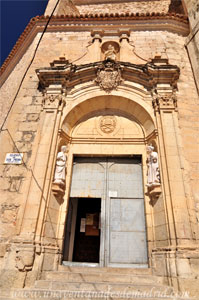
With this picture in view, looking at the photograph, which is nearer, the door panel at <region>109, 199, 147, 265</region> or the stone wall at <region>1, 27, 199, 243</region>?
the door panel at <region>109, 199, 147, 265</region>

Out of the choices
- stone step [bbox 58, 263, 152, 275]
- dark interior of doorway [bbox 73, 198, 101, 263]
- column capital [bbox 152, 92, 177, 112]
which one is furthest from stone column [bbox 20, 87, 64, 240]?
dark interior of doorway [bbox 73, 198, 101, 263]

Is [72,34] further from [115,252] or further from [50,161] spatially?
[115,252]

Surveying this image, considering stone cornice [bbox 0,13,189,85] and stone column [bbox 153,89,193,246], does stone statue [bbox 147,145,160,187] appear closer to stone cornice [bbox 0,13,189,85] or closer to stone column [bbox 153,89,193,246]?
stone column [bbox 153,89,193,246]

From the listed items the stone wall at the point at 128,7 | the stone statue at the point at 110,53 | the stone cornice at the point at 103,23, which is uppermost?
the stone wall at the point at 128,7

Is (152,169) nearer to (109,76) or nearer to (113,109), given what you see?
(113,109)

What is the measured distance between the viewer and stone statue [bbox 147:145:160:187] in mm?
4582

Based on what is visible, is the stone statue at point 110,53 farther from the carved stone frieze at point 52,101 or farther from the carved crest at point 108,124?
the carved stone frieze at point 52,101

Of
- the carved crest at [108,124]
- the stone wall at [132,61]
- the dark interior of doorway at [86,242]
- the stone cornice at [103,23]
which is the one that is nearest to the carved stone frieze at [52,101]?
the stone wall at [132,61]

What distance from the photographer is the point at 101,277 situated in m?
3.72

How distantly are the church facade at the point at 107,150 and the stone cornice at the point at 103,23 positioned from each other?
0.13ft

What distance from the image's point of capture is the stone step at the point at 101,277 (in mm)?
3668

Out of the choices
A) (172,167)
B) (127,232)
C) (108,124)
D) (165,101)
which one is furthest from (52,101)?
(127,232)

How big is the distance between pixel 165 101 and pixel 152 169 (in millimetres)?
1919

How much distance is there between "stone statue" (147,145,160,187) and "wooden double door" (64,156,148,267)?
619 millimetres
